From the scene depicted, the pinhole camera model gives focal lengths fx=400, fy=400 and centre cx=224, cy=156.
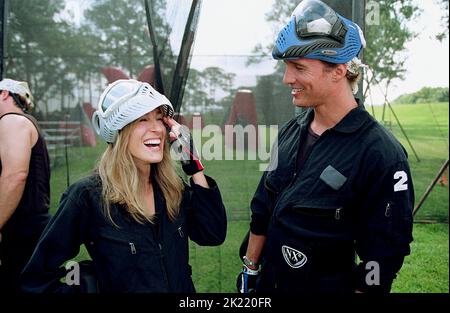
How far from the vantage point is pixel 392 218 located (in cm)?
178

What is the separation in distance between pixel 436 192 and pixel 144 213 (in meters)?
7.30

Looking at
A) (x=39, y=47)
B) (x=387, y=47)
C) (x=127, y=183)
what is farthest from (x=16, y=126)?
(x=387, y=47)

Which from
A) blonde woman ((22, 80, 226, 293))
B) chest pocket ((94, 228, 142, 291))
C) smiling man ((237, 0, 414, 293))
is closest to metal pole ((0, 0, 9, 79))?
blonde woman ((22, 80, 226, 293))

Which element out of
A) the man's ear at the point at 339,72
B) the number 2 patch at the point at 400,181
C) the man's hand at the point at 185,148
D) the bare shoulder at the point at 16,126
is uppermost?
the man's ear at the point at 339,72

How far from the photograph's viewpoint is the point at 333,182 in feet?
6.16

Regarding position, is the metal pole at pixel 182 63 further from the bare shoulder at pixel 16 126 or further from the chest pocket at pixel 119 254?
the chest pocket at pixel 119 254

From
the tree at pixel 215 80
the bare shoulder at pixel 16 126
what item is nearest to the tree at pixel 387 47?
the tree at pixel 215 80

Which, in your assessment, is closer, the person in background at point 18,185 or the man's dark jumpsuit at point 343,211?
the man's dark jumpsuit at point 343,211

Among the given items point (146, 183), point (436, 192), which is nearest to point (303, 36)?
point (146, 183)

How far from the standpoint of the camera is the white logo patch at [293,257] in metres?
2.00

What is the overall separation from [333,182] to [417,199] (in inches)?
244

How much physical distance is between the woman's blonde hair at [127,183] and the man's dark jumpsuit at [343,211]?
1.81ft
